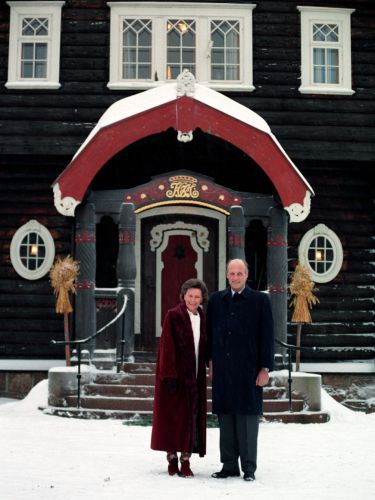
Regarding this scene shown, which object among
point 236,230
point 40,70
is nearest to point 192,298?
point 236,230

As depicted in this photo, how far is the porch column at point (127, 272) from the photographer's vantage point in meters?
12.2

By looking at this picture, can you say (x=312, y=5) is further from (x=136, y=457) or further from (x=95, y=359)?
(x=136, y=457)

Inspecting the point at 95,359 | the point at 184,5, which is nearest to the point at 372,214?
the point at 184,5

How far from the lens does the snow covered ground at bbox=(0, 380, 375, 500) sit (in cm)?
627

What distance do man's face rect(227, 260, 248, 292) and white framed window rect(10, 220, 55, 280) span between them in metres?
8.57

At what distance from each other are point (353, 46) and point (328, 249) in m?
3.87

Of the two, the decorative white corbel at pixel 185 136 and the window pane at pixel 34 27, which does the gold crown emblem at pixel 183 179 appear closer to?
the decorative white corbel at pixel 185 136

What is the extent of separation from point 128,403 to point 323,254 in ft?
19.4

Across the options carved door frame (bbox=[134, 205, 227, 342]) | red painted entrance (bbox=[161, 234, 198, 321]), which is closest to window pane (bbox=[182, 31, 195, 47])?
carved door frame (bbox=[134, 205, 227, 342])

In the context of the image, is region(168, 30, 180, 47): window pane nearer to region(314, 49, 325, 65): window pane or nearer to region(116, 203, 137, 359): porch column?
region(314, 49, 325, 65): window pane

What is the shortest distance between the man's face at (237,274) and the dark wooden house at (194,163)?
23.9ft

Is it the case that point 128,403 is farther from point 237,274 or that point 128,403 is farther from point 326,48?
point 326,48

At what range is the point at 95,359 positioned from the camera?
1201 centimetres

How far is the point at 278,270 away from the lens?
12.5 m
